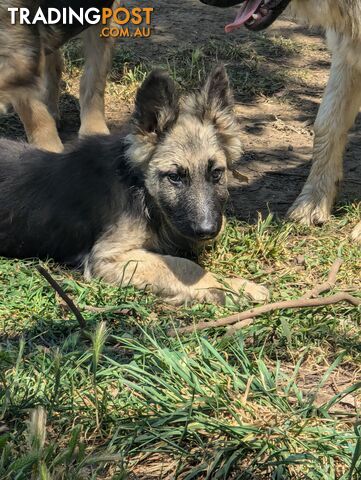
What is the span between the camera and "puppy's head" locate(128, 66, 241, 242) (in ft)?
16.4

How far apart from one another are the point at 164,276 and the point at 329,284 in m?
0.98

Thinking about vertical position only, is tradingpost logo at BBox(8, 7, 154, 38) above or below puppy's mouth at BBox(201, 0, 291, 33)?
below

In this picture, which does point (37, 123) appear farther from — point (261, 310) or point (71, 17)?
point (261, 310)

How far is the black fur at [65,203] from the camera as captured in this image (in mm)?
5234

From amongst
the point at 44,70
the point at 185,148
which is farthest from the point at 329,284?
the point at 44,70

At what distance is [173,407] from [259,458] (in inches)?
17.2

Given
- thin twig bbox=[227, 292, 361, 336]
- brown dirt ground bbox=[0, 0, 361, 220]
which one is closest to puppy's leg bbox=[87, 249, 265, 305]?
thin twig bbox=[227, 292, 361, 336]

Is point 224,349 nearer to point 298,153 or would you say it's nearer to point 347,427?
point 347,427

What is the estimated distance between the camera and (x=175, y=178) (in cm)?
512

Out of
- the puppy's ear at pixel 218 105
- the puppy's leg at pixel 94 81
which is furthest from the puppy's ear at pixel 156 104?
the puppy's leg at pixel 94 81

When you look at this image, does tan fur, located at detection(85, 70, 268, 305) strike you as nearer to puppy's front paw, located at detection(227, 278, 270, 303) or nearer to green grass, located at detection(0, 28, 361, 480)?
puppy's front paw, located at detection(227, 278, 270, 303)

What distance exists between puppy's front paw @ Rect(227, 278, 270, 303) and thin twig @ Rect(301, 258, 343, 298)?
10.6 inches

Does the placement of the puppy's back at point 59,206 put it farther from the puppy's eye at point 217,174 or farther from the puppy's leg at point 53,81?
the puppy's leg at point 53,81

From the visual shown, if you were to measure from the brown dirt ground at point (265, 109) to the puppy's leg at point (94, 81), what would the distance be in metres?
0.32
